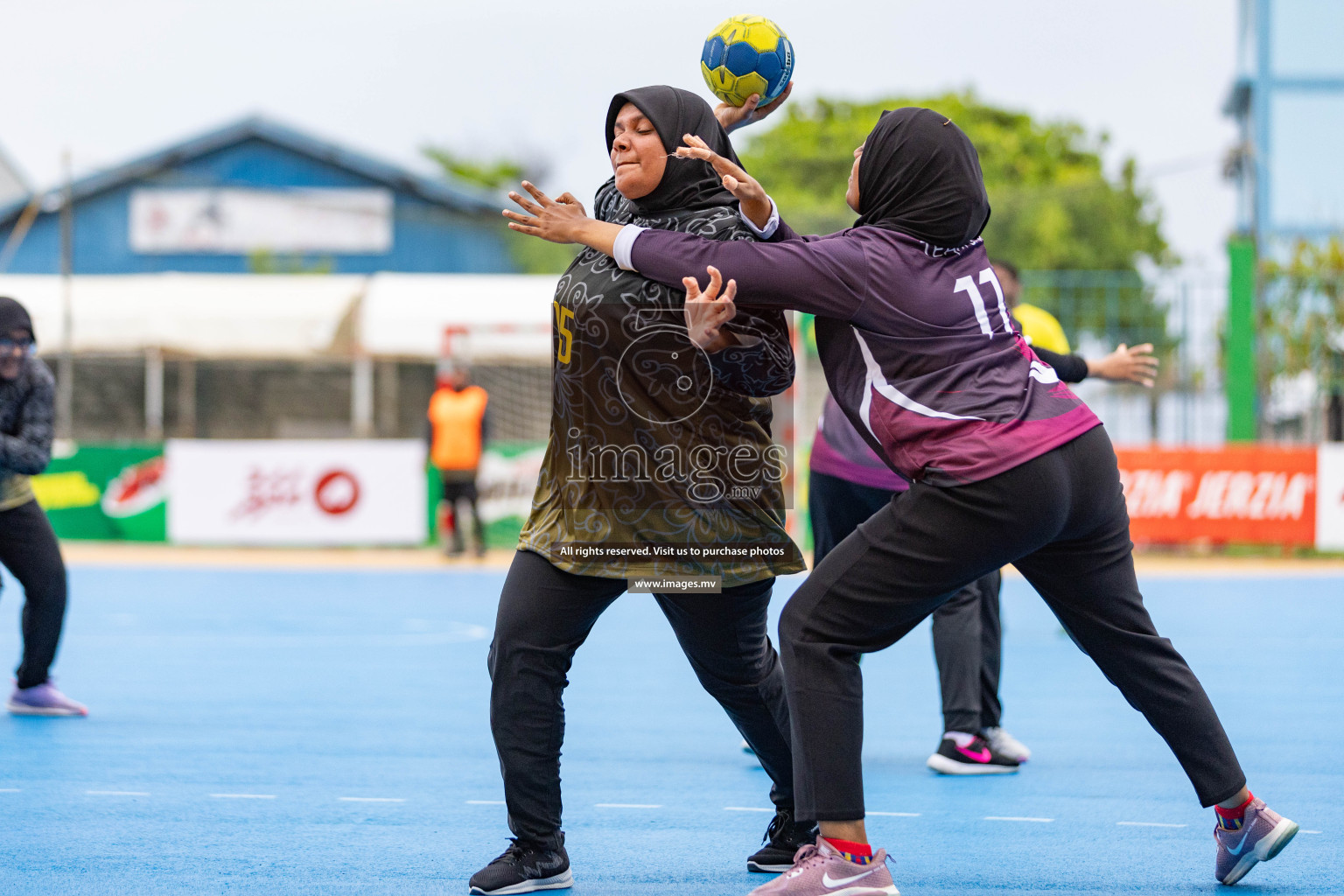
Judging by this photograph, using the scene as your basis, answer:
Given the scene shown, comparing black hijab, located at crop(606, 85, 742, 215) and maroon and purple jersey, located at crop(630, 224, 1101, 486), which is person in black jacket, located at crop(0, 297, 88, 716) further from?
maroon and purple jersey, located at crop(630, 224, 1101, 486)

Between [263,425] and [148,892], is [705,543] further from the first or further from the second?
[263,425]

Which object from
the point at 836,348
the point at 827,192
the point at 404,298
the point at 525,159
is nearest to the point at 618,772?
the point at 836,348

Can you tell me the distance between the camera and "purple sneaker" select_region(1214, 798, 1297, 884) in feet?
11.5

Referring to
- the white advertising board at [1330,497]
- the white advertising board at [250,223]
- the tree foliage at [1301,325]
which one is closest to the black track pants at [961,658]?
the white advertising board at [1330,497]

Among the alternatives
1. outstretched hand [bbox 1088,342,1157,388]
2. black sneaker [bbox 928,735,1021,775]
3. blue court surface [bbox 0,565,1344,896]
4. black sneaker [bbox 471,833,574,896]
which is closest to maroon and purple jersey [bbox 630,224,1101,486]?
blue court surface [bbox 0,565,1344,896]

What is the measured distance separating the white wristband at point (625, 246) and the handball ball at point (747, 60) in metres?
0.76

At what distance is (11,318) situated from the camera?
5992 millimetres

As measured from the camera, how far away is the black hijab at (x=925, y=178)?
127 inches

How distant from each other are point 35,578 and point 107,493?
10.3m

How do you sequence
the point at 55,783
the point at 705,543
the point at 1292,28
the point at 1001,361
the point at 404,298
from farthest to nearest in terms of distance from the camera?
1. the point at 1292,28
2. the point at 404,298
3. the point at 55,783
4. the point at 705,543
5. the point at 1001,361

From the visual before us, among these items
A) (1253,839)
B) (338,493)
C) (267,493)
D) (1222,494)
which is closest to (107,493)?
(267,493)

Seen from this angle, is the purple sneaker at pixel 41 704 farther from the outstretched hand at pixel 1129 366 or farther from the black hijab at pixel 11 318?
the outstretched hand at pixel 1129 366

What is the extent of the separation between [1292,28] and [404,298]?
15611 mm

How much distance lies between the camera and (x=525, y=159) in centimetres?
4559
